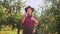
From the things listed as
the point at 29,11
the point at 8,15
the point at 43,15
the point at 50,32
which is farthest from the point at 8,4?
the point at 50,32

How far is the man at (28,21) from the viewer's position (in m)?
4.36

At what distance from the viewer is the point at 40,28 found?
4.38 metres

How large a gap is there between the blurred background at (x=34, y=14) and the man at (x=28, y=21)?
0.25 feet

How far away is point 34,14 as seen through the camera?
4.39 meters

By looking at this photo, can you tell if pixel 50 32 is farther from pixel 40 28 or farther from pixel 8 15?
pixel 8 15

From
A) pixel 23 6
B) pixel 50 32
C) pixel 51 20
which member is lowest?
pixel 50 32

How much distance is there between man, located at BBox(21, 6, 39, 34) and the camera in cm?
436

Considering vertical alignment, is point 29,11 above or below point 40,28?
above

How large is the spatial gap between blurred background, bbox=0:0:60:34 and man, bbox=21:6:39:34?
0.25 feet

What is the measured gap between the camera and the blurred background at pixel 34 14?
4395 millimetres

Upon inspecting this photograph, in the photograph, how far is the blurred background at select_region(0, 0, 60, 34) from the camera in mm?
4395

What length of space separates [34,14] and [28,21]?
22 centimetres

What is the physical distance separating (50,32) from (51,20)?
0.29 m

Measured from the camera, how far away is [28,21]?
4.37m
